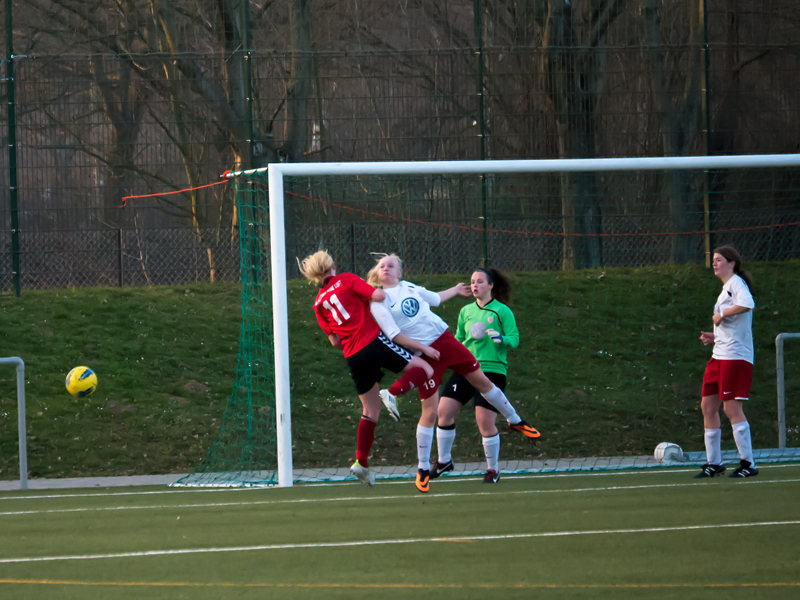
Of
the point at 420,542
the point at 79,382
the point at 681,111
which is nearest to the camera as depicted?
the point at 420,542

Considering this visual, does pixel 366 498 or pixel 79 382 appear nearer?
pixel 366 498

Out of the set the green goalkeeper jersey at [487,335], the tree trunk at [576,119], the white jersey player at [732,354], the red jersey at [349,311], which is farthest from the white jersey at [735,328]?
the tree trunk at [576,119]

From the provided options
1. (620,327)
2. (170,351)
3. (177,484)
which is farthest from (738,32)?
(177,484)

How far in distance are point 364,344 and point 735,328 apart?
2.82 m

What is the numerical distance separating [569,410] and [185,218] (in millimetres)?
5705

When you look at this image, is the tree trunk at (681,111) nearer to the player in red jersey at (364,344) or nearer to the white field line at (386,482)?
the white field line at (386,482)

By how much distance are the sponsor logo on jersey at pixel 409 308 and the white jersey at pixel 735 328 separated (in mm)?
2283

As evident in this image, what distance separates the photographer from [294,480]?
823 cm

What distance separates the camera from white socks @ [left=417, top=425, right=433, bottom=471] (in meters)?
7.09

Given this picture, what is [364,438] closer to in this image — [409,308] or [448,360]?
[448,360]

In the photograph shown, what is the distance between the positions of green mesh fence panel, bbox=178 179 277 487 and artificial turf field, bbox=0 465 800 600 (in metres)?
1.35

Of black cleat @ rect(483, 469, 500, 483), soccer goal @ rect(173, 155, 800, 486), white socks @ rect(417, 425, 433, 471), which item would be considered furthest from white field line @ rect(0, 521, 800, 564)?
soccer goal @ rect(173, 155, 800, 486)

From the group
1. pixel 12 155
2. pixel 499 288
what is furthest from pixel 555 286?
pixel 12 155

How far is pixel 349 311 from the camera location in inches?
273
